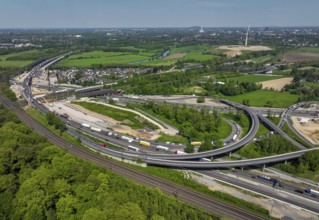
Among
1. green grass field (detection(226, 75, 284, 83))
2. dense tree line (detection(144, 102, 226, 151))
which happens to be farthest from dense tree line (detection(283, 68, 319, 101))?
dense tree line (detection(144, 102, 226, 151))

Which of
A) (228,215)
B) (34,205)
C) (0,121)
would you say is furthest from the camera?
(0,121)

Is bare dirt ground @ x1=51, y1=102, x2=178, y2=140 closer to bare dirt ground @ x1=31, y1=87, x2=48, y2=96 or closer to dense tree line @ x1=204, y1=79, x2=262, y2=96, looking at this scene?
bare dirt ground @ x1=31, y1=87, x2=48, y2=96

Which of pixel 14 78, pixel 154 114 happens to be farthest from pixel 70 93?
pixel 14 78

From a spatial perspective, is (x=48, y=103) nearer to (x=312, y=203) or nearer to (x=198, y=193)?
(x=198, y=193)

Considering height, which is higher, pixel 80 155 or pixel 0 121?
pixel 0 121

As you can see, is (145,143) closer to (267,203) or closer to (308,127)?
(267,203)

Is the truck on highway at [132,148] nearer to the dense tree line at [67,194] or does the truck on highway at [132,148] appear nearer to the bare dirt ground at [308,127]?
the dense tree line at [67,194]
